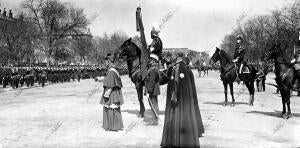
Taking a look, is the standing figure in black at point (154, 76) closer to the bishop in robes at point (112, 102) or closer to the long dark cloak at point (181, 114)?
the bishop in robes at point (112, 102)

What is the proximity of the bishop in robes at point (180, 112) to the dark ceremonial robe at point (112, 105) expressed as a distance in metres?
2.29

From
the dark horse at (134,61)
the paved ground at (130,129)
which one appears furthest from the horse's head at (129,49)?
the paved ground at (130,129)

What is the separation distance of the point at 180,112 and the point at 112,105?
282 cm

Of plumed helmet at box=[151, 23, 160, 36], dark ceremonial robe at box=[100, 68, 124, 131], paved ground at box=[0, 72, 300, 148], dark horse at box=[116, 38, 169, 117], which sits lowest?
paved ground at box=[0, 72, 300, 148]

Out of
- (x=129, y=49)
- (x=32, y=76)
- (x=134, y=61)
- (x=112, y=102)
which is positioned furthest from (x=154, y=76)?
(x=32, y=76)

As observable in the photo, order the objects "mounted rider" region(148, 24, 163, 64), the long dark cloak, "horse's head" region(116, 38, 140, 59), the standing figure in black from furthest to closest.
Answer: "horse's head" region(116, 38, 140, 59) → "mounted rider" region(148, 24, 163, 64) → the standing figure in black → the long dark cloak

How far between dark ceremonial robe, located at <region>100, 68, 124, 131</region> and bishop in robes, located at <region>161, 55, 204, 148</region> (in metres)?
2.29

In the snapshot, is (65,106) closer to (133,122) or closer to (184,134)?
(133,122)

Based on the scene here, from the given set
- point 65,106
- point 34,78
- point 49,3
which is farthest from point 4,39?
point 65,106

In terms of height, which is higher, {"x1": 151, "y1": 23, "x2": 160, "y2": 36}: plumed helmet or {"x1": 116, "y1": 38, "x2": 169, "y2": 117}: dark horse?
{"x1": 151, "y1": 23, "x2": 160, "y2": 36}: plumed helmet

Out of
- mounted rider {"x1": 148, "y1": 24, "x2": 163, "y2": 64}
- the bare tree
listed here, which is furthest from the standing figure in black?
the bare tree

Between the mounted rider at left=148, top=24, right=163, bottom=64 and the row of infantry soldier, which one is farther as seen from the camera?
the row of infantry soldier

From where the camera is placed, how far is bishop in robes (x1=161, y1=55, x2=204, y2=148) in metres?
7.71

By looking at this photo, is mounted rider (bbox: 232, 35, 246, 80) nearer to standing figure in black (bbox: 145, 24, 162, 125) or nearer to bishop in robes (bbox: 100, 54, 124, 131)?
standing figure in black (bbox: 145, 24, 162, 125)
